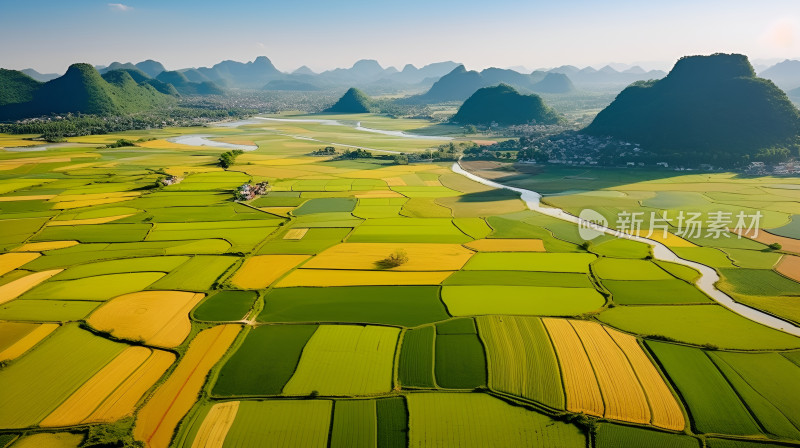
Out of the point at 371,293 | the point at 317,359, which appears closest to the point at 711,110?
the point at 371,293

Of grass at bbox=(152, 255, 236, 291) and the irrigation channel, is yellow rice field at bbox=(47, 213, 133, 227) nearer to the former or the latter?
grass at bbox=(152, 255, 236, 291)

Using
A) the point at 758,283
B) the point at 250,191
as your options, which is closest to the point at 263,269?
the point at 250,191

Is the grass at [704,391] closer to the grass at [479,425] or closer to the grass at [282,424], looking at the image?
the grass at [479,425]

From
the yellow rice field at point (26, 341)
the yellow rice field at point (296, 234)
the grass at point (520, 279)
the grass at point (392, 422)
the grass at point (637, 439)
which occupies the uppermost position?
the yellow rice field at point (296, 234)

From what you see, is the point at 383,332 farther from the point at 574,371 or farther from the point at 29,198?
the point at 29,198

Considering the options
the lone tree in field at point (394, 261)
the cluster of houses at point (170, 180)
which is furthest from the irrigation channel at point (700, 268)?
the cluster of houses at point (170, 180)
